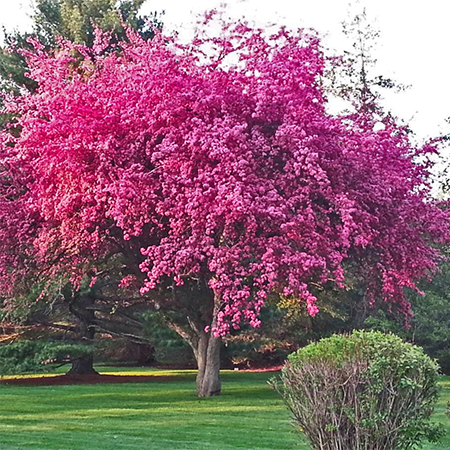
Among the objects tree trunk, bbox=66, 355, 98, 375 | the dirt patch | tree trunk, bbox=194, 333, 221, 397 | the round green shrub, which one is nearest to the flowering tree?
tree trunk, bbox=194, 333, 221, 397

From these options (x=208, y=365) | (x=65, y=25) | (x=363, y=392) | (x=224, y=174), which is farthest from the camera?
(x=65, y=25)

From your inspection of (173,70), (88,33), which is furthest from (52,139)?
(88,33)

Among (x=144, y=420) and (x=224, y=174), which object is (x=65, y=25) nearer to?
(x=224, y=174)

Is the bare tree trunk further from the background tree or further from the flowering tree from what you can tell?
the flowering tree

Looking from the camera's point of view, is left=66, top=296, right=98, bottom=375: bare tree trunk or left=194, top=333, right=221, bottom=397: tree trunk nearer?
left=194, top=333, right=221, bottom=397: tree trunk

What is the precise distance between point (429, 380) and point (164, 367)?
31762mm

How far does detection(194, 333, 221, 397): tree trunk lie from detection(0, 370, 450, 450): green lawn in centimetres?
42

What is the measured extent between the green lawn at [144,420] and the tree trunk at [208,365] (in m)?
0.42

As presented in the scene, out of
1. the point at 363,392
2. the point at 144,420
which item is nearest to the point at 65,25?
the point at 144,420

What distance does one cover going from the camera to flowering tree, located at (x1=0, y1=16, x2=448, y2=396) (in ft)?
53.1

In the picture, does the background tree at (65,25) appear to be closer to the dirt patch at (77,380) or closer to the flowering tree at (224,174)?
the flowering tree at (224,174)

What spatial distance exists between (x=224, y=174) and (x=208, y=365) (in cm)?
546

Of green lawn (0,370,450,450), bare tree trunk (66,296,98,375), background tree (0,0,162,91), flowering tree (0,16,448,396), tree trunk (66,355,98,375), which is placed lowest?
green lawn (0,370,450,450)

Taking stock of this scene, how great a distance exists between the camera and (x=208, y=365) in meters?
19.6
